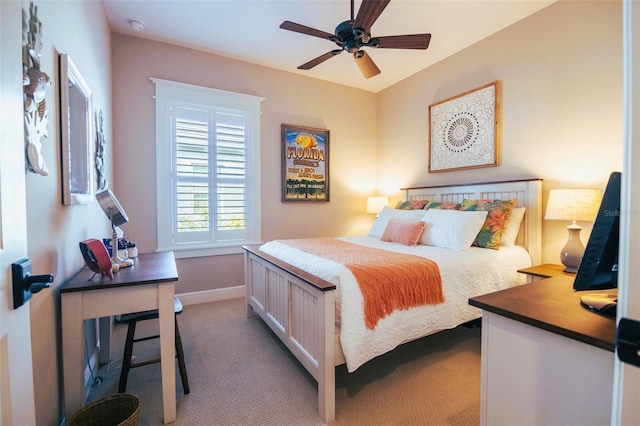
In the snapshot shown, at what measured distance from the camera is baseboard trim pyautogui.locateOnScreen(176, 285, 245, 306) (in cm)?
344

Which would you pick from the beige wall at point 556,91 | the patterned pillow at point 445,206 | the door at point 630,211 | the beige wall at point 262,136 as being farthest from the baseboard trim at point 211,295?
the door at point 630,211

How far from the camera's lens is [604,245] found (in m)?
0.83

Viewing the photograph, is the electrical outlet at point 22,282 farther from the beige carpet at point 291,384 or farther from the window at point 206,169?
the window at point 206,169

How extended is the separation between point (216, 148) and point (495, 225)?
3.12m

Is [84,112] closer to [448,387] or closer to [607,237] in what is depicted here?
[607,237]

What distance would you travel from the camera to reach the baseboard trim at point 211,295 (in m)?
3.44

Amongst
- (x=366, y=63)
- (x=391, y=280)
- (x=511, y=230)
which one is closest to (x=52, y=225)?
(x=391, y=280)

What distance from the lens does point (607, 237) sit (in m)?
0.82

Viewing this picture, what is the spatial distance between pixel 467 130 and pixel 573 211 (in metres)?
1.49

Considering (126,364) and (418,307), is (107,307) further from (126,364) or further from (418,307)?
(418,307)

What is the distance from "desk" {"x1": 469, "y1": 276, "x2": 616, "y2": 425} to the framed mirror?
2.06 meters

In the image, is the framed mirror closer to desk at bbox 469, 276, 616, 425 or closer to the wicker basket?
the wicker basket

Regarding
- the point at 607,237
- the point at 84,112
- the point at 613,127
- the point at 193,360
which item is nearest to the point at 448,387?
the point at 607,237

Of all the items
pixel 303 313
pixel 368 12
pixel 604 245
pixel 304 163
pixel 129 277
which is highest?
pixel 368 12
